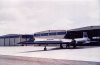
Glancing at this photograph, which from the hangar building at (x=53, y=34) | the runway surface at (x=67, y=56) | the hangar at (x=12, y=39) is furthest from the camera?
the hangar at (x=12, y=39)

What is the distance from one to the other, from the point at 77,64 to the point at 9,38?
2041 inches

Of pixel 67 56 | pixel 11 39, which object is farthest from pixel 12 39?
→ pixel 67 56

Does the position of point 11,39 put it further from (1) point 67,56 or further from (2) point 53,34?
(1) point 67,56

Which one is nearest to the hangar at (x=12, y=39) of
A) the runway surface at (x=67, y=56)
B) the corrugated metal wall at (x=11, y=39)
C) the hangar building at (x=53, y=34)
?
the corrugated metal wall at (x=11, y=39)

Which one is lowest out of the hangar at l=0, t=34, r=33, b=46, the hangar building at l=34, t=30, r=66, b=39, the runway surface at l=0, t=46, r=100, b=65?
the runway surface at l=0, t=46, r=100, b=65

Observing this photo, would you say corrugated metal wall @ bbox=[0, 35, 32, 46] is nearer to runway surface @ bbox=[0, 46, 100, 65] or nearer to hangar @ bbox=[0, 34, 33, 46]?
hangar @ bbox=[0, 34, 33, 46]

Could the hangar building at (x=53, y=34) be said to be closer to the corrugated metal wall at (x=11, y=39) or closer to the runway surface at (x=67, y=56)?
the corrugated metal wall at (x=11, y=39)

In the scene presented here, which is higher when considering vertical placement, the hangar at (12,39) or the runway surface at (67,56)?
the hangar at (12,39)

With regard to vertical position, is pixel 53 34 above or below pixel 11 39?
above

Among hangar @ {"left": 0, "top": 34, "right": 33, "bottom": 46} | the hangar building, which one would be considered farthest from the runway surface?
hangar @ {"left": 0, "top": 34, "right": 33, "bottom": 46}

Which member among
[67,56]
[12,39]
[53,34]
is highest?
[53,34]

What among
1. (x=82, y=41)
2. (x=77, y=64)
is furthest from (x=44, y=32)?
(x=77, y=64)

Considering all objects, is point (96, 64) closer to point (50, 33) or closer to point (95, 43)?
point (95, 43)

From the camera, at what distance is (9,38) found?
196 ft
